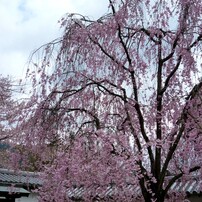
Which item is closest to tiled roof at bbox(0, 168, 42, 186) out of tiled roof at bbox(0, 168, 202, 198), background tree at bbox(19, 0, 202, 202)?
tiled roof at bbox(0, 168, 202, 198)

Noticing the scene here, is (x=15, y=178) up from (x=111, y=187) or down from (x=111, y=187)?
up

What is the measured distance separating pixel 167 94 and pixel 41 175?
9.15 ft

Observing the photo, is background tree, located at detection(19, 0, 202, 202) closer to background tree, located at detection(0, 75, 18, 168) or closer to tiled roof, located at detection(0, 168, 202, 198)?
tiled roof, located at detection(0, 168, 202, 198)

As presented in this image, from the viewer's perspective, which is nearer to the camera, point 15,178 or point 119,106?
point 119,106

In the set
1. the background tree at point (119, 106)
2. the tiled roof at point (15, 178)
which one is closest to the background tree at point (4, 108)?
the tiled roof at point (15, 178)

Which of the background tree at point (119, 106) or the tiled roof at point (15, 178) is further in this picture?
the tiled roof at point (15, 178)

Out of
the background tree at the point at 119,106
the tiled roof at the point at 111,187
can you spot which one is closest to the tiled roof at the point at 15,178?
the tiled roof at the point at 111,187

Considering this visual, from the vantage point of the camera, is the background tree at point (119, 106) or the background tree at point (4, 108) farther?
the background tree at point (4, 108)

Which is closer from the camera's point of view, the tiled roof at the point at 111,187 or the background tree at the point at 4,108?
the tiled roof at the point at 111,187

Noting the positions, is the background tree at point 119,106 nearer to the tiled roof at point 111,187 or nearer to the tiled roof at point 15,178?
the tiled roof at point 111,187

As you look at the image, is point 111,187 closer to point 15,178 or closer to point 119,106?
point 119,106

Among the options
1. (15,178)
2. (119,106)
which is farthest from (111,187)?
(15,178)

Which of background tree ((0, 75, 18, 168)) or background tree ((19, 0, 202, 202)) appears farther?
background tree ((0, 75, 18, 168))

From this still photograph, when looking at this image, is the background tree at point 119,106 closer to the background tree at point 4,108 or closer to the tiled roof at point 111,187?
the tiled roof at point 111,187
